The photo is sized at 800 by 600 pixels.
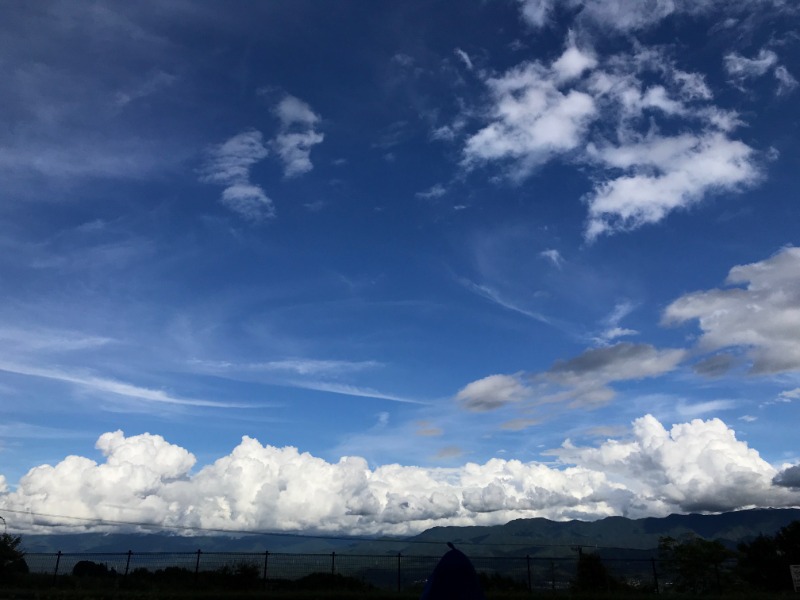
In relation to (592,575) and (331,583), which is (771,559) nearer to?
(592,575)

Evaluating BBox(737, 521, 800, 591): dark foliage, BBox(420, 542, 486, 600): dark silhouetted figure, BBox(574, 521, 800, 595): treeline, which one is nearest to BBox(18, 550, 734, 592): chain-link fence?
BBox(574, 521, 800, 595): treeline

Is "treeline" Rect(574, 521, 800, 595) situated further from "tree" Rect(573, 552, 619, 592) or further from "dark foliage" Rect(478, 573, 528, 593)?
"dark foliage" Rect(478, 573, 528, 593)

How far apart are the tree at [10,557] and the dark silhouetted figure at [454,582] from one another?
121 feet

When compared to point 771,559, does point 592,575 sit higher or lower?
lower

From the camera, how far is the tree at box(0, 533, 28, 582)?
33.7 meters

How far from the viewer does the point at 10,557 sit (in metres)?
34.0

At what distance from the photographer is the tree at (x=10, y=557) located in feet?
111

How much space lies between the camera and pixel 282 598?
28.8 meters

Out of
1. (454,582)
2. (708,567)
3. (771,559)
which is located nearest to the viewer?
(454,582)

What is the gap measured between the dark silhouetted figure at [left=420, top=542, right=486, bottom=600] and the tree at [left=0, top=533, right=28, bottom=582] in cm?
3681

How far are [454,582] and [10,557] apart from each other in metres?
37.3

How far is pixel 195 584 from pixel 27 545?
9.89m

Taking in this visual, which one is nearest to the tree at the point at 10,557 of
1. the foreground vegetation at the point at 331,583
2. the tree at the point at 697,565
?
the foreground vegetation at the point at 331,583

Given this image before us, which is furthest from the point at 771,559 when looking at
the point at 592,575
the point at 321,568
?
the point at 321,568
